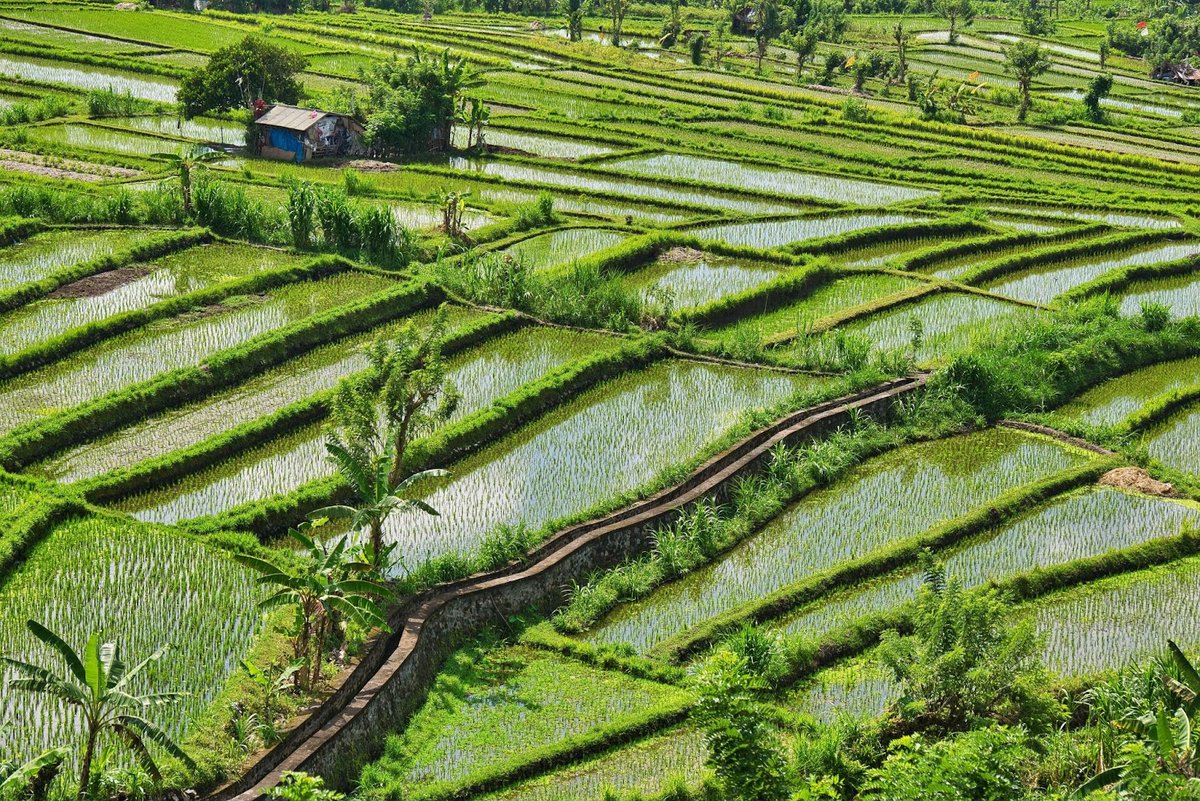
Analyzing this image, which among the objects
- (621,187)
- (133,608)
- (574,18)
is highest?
(574,18)

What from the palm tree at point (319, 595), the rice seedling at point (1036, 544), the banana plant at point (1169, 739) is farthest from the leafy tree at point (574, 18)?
the banana plant at point (1169, 739)

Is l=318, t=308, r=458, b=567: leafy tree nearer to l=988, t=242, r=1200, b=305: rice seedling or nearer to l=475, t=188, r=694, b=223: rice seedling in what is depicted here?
l=475, t=188, r=694, b=223: rice seedling

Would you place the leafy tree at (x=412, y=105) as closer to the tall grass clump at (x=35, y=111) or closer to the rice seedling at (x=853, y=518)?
the tall grass clump at (x=35, y=111)

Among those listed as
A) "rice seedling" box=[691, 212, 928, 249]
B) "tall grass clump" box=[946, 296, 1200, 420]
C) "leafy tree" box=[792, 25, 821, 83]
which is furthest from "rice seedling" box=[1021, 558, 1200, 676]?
"leafy tree" box=[792, 25, 821, 83]

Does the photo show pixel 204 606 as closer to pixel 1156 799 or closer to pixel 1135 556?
pixel 1156 799

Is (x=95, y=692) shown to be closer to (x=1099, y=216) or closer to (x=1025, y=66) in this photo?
(x=1099, y=216)

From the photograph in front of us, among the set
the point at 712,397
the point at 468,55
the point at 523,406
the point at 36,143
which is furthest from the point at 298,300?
the point at 468,55

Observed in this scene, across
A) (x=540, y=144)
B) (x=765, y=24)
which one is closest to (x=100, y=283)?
(x=540, y=144)
